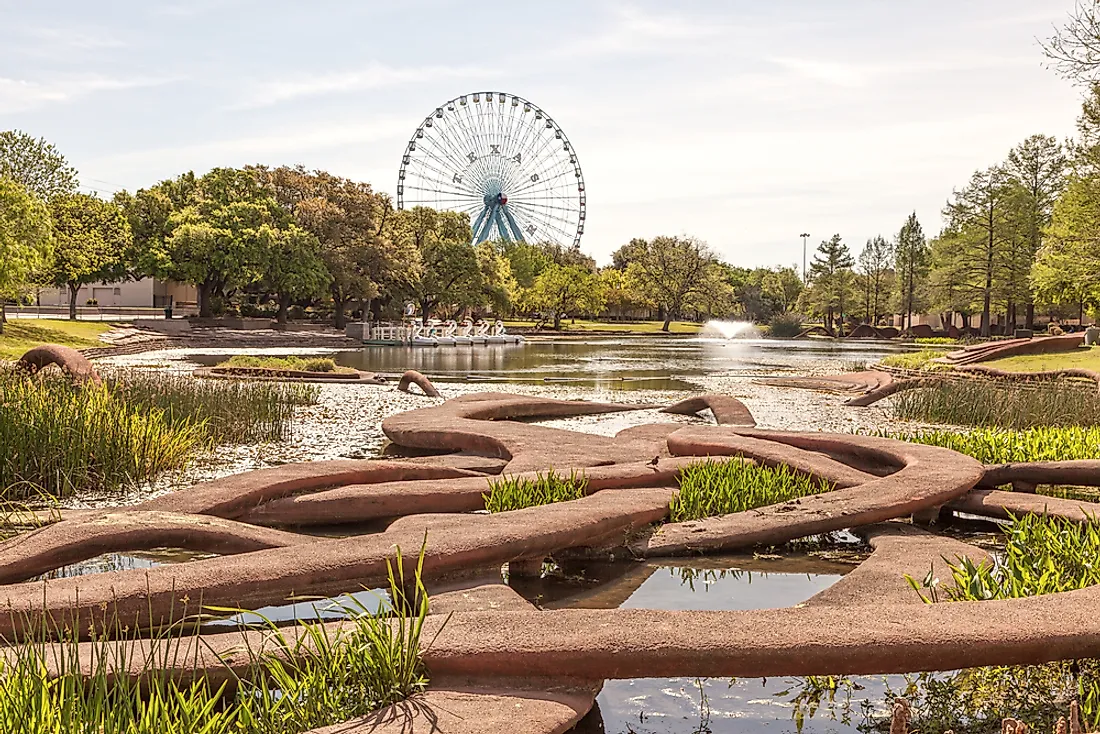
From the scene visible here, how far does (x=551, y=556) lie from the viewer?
5977 mm

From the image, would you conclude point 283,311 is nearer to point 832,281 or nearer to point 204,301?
point 204,301

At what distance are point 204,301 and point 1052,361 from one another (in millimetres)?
39201

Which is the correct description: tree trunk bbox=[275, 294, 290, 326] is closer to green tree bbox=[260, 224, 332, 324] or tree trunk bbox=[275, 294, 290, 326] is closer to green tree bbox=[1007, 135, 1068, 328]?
green tree bbox=[260, 224, 332, 324]

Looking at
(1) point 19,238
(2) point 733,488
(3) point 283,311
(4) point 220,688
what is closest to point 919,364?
(2) point 733,488

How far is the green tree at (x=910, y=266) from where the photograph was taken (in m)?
78.5

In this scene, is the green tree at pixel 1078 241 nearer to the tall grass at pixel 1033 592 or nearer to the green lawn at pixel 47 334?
the tall grass at pixel 1033 592

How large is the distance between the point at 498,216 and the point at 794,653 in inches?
2907

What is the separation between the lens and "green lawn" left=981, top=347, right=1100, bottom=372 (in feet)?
88.0

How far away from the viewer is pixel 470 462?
27.1 ft

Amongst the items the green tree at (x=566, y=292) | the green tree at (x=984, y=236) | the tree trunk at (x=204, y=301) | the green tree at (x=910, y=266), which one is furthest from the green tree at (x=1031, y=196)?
the tree trunk at (x=204, y=301)

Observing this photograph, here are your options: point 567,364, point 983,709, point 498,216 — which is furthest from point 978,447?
point 498,216

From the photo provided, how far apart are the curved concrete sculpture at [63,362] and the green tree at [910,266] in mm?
73220

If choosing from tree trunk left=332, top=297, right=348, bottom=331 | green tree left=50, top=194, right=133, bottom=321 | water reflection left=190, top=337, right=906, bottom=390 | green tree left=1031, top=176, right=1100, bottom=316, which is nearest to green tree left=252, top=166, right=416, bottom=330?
tree trunk left=332, top=297, right=348, bottom=331

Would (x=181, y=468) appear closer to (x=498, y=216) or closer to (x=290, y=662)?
(x=290, y=662)
